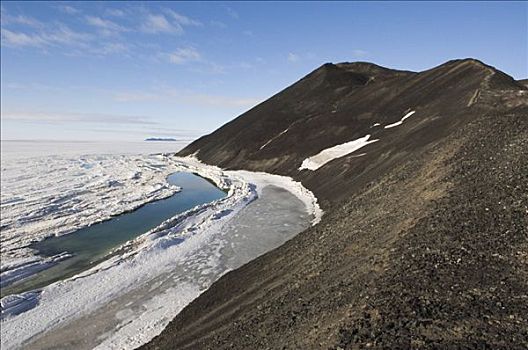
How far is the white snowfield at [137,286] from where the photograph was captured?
55.9 ft

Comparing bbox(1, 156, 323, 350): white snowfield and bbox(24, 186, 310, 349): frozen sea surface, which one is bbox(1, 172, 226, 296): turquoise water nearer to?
bbox(1, 156, 323, 350): white snowfield

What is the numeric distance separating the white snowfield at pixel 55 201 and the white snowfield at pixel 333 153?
19245 millimetres

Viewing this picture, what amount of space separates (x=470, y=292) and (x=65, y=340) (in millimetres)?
16269

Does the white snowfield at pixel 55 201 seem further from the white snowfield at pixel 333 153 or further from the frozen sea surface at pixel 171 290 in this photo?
the white snowfield at pixel 333 153

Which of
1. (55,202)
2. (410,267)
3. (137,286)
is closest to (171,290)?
(137,286)

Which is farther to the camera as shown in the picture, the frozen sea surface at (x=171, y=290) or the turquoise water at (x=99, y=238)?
the turquoise water at (x=99, y=238)

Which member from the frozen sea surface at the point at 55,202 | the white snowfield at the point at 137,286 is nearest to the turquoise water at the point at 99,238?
the frozen sea surface at the point at 55,202

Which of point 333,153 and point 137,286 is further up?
point 333,153

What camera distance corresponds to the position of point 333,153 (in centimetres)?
4606

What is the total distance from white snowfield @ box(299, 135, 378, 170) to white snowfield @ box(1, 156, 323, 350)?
13042 millimetres

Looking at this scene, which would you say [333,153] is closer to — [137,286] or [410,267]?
[137,286]

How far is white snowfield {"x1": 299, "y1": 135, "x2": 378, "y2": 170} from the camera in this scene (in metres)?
43.7

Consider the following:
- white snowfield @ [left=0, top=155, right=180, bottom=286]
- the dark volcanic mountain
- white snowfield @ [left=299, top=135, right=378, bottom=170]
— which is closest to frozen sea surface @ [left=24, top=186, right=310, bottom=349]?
the dark volcanic mountain

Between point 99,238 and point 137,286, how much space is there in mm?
11655
